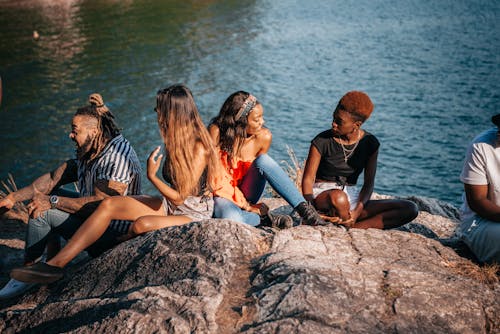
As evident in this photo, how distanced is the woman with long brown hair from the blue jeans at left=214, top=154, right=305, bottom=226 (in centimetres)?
14

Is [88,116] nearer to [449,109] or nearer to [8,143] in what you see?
[8,143]

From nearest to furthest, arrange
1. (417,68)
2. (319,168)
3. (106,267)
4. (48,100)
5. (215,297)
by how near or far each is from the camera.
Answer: (215,297)
(106,267)
(319,168)
(48,100)
(417,68)

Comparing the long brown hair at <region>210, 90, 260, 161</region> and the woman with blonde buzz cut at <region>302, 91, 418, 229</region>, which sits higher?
the long brown hair at <region>210, 90, 260, 161</region>

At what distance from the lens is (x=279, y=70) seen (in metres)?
21.8

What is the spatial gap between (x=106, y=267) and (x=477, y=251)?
2.81 m

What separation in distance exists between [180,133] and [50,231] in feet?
4.65

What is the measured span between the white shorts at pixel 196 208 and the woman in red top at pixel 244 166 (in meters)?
0.08

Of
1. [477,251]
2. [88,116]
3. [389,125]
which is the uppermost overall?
[88,116]

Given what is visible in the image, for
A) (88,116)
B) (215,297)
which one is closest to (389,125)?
(88,116)

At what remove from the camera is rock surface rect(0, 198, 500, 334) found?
2959mm

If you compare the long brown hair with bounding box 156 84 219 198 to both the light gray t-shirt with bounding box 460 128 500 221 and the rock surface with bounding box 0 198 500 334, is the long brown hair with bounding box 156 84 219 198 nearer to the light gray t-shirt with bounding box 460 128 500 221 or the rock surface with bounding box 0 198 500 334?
the rock surface with bounding box 0 198 500 334

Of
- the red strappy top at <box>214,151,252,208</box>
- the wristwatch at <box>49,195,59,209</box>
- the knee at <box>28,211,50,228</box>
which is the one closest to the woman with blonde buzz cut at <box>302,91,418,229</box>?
the red strappy top at <box>214,151,252,208</box>

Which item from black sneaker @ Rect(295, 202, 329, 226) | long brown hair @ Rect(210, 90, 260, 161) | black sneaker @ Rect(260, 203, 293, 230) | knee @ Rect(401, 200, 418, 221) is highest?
Result: long brown hair @ Rect(210, 90, 260, 161)

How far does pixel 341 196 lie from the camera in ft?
14.9
